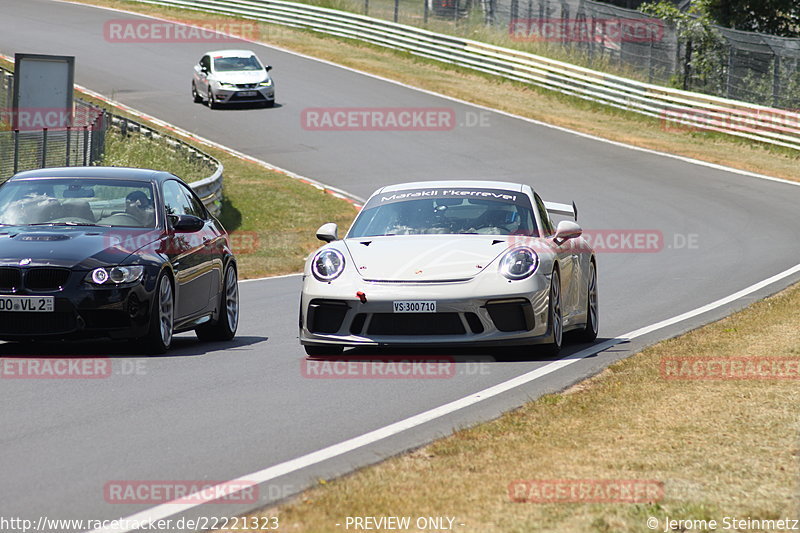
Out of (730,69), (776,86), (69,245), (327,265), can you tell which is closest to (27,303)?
(69,245)

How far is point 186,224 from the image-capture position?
11.2 m

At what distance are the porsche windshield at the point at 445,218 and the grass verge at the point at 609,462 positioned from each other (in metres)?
2.01

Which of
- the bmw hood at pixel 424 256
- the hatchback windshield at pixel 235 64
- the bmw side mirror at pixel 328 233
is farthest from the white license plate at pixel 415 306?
the hatchback windshield at pixel 235 64

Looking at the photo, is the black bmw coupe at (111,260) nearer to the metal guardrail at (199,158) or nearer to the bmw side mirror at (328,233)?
the bmw side mirror at (328,233)

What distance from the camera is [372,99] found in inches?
1599

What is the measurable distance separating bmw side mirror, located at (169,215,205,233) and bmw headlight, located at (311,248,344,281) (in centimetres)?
125

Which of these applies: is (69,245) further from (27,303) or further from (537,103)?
(537,103)

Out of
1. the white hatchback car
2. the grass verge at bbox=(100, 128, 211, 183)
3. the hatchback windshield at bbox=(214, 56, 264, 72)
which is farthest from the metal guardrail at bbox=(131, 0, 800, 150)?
the grass verge at bbox=(100, 128, 211, 183)

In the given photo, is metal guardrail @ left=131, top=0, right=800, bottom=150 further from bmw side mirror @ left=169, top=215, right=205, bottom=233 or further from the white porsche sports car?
bmw side mirror @ left=169, top=215, right=205, bottom=233

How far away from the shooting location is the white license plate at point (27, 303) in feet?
32.9

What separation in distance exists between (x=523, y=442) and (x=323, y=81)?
37136 millimetres

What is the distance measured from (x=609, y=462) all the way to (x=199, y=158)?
76.0ft

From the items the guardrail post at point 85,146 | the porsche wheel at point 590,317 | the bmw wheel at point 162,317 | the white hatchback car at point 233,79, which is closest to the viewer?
the bmw wheel at point 162,317

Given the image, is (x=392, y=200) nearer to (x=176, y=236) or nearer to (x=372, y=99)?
(x=176, y=236)
